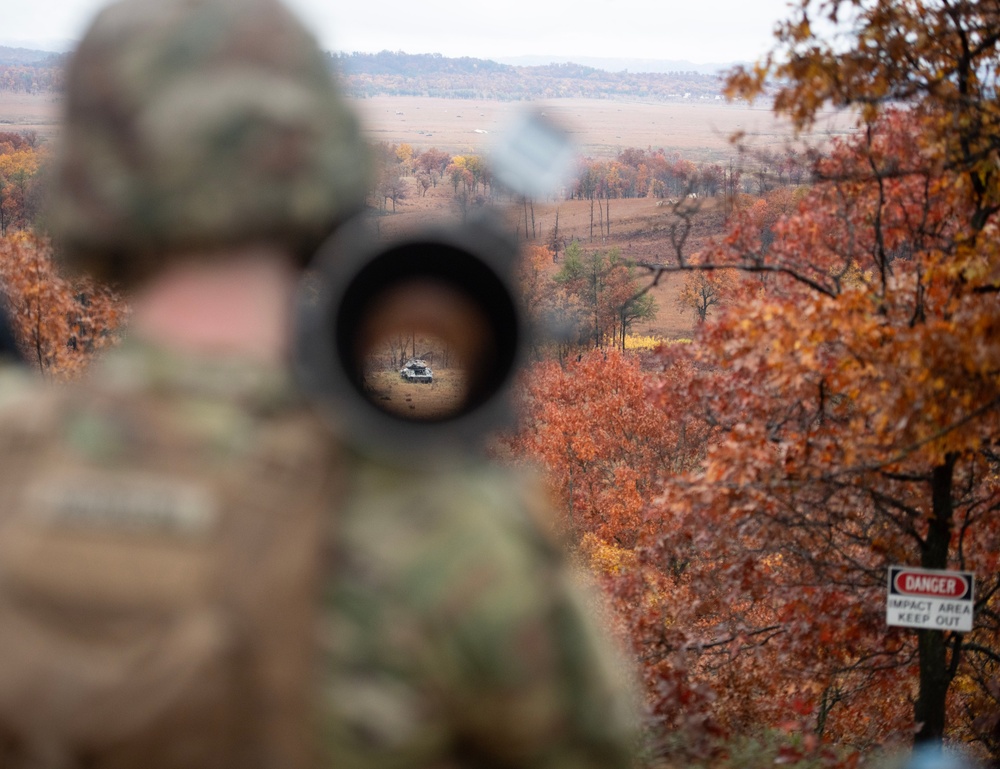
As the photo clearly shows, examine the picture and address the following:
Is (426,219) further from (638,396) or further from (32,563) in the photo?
(638,396)

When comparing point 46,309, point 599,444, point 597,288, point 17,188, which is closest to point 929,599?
point 46,309

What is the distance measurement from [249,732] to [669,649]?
9715mm

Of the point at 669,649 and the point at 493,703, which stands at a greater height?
the point at 493,703

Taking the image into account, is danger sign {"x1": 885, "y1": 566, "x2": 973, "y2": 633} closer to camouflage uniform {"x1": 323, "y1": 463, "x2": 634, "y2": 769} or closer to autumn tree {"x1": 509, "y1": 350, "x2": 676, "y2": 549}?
camouflage uniform {"x1": 323, "y1": 463, "x2": 634, "y2": 769}

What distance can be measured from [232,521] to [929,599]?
801cm

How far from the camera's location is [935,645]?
9148 millimetres

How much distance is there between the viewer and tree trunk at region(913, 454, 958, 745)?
9.09m

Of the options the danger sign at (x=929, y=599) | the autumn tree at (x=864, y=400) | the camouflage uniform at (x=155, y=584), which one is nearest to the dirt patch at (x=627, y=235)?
the autumn tree at (x=864, y=400)

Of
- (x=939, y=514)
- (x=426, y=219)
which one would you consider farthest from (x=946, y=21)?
(x=426, y=219)

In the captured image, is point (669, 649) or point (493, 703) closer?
point (493, 703)

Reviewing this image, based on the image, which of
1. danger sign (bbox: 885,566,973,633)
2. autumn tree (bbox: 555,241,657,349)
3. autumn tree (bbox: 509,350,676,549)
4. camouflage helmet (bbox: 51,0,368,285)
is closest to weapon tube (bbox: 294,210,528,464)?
camouflage helmet (bbox: 51,0,368,285)

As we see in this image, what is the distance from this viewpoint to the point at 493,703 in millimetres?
1121

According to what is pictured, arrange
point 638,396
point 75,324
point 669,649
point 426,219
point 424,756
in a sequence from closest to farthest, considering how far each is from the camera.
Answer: point 424,756, point 426,219, point 669,649, point 75,324, point 638,396

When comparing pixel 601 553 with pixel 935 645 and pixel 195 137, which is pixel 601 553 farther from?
pixel 195 137
